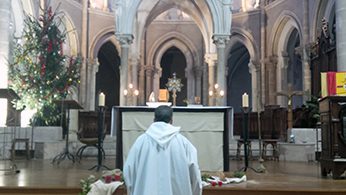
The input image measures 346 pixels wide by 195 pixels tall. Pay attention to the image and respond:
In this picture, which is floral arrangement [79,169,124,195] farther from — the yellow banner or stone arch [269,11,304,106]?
stone arch [269,11,304,106]

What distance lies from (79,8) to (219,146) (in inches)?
640

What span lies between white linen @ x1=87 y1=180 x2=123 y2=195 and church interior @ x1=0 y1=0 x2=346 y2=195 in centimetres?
33

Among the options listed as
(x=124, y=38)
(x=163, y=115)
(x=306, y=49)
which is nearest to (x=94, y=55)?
(x=124, y=38)

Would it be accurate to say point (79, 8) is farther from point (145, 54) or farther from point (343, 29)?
point (343, 29)

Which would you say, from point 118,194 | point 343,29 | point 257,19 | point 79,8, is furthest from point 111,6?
point 118,194

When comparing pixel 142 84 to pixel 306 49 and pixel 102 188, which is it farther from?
pixel 102 188

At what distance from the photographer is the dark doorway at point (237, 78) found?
26297mm

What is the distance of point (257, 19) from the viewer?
21.7 m

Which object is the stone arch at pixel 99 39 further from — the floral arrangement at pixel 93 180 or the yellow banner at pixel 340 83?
the floral arrangement at pixel 93 180

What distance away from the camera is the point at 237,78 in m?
26.8

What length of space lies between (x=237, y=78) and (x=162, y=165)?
78.5ft

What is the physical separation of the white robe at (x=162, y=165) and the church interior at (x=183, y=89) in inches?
66.2

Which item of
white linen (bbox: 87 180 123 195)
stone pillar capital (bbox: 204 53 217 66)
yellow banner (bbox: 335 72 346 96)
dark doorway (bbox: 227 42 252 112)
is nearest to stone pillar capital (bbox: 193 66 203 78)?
dark doorway (bbox: 227 42 252 112)

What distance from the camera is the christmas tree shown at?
10953 millimetres
